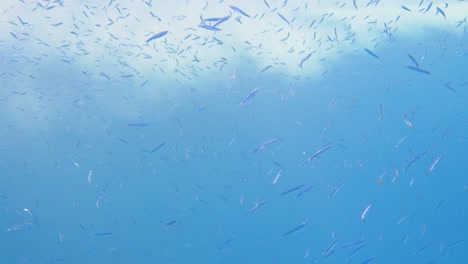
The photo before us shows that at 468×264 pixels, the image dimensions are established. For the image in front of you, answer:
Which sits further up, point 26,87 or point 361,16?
point 361,16

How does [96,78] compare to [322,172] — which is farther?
[322,172]

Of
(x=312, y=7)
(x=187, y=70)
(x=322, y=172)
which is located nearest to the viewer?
(x=312, y=7)

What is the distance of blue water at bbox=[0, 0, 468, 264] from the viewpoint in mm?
13930

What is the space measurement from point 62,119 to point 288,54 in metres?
8.75

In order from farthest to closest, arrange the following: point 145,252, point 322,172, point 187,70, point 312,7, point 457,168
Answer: point 457,168
point 322,172
point 187,70
point 145,252
point 312,7

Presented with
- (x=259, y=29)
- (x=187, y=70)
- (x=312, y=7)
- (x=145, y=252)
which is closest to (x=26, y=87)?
(x=187, y=70)

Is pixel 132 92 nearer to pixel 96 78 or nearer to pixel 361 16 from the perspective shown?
pixel 96 78

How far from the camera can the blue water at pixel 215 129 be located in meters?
13.9

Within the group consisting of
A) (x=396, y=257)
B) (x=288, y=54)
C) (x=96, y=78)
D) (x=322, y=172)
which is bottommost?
(x=396, y=257)

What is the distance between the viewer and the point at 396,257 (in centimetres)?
1777

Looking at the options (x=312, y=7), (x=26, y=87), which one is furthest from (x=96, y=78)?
(x=312, y=7)

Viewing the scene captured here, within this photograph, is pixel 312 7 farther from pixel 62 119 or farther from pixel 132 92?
pixel 62 119

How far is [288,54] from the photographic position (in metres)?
15.3

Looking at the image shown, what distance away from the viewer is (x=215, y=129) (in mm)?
18109
